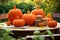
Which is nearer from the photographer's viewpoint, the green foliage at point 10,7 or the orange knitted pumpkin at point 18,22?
the orange knitted pumpkin at point 18,22

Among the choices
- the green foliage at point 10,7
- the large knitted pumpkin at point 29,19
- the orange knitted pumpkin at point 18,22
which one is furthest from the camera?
the green foliage at point 10,7

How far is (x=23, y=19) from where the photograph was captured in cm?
333

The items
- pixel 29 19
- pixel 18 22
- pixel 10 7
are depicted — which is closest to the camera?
pixel 18 22

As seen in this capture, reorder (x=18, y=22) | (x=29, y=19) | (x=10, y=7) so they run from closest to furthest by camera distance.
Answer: (x=18, y=22), (x=29, y=19), (x=10, y=7)

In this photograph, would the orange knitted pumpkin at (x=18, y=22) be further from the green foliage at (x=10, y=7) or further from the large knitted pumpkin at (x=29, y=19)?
the green foliage at (x=10, y=7)

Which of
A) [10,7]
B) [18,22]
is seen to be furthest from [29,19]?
[10,7]

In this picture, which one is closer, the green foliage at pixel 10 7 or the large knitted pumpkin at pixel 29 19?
the large knitted pumpkin at pixel 29 19

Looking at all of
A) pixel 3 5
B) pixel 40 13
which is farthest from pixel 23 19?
pixel 3 5

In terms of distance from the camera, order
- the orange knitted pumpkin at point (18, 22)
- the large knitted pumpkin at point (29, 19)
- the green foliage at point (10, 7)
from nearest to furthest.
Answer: the orange knitted pumpkin at point (18, 22) < the large knitted pumpkin at point (29, 19) < the green foliage at point (10, 7)

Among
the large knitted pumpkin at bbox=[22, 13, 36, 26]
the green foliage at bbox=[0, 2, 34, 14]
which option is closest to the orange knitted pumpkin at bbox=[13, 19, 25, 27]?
the large knitted pumpkin at bbox=[22, 13, 36, 26]

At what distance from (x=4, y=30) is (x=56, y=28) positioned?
6.13 feet

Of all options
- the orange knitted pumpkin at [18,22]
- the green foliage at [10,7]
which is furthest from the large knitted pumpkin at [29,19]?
the green foliage at [10,7]

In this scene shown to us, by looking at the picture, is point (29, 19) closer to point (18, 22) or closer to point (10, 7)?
point (18, 22)

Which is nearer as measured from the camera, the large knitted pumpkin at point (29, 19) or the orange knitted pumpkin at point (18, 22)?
the orange knitted pumpkin at point (18, 22)
